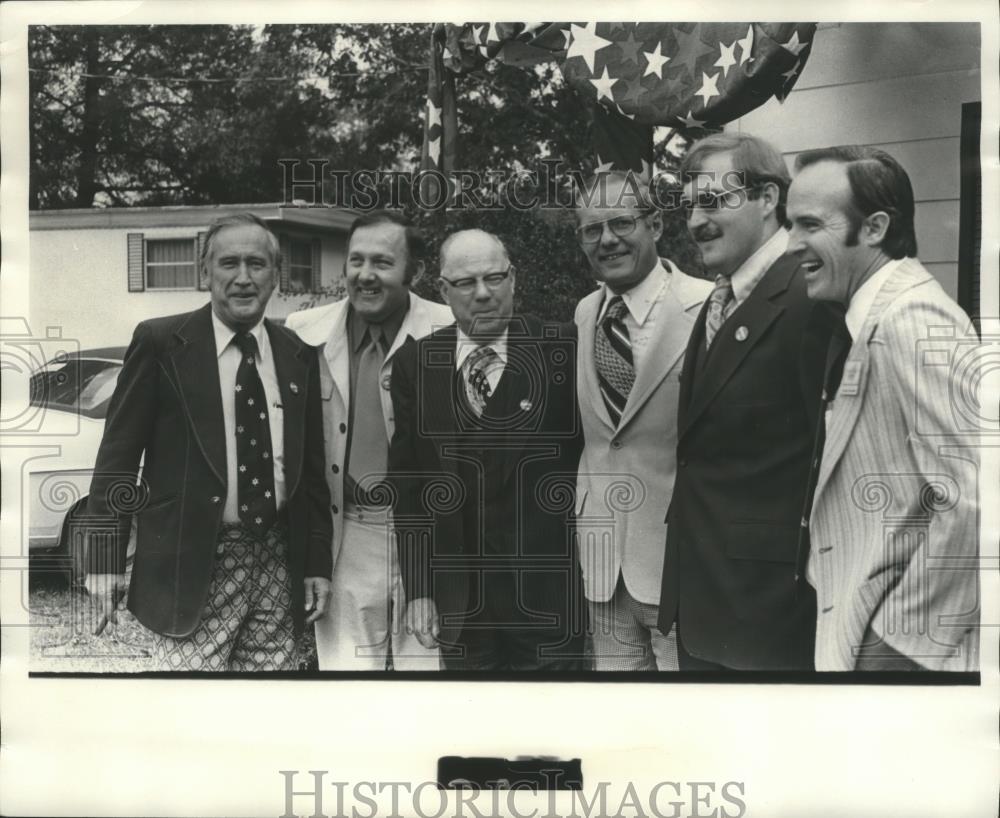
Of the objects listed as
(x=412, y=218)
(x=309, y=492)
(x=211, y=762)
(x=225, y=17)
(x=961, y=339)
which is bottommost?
(x=211, y=762)

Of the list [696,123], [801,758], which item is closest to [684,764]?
[801,758]

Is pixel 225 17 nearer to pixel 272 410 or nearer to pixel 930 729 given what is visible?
pixel 272 410

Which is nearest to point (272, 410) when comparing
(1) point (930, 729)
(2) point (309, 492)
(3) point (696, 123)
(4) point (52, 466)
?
(2) point (309, 492)

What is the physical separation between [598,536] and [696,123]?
150 centimetres

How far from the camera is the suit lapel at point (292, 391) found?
13.8 ft

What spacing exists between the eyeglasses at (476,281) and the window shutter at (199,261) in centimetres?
88

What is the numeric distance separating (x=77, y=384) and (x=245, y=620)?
41.7 inches

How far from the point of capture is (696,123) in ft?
13.3

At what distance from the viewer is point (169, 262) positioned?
13.7 feet

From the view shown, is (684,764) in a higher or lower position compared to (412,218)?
lower

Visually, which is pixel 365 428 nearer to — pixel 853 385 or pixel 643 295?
pixel 643 295

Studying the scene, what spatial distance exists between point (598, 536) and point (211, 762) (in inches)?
64.0

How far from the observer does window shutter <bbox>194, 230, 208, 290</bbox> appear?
4.18m

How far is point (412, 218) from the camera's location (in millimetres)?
4102
